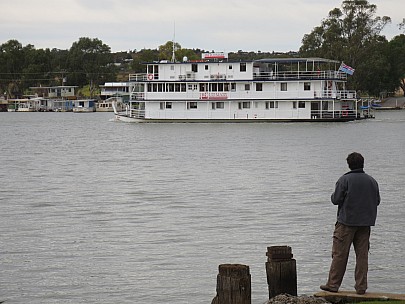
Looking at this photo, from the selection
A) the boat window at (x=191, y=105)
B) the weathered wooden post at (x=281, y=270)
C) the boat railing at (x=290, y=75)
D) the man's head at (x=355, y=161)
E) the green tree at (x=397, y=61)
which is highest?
the green tree at (x=397, y=61)

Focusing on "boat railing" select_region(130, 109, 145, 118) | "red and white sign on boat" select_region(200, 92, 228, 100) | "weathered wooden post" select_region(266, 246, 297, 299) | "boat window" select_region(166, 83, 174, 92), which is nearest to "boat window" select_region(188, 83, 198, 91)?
"red and white sign on boat" select_region(200, 92, 228, 100)

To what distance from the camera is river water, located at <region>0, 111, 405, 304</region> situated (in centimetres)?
1750

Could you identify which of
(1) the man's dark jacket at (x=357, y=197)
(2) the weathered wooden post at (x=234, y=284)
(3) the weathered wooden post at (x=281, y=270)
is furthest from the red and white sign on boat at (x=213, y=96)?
(2) the weathered wooden post at (x=234, y=284)

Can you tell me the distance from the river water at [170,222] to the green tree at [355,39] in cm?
7122

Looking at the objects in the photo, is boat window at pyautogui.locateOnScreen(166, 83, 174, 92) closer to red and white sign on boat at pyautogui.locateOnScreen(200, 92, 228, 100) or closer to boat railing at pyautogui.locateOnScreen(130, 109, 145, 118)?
red and white sign on boat at pyautogui.locateOnScreen(200, 92, 228, 100)

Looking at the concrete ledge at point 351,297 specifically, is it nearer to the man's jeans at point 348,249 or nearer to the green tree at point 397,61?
the man's jeans at point 348,249

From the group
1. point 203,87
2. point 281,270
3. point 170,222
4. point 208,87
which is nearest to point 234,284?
point 281,270

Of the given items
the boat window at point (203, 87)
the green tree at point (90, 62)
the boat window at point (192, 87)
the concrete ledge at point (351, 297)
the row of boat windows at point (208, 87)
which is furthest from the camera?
the green tree at point (90, 62)

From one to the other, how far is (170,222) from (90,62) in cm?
17179

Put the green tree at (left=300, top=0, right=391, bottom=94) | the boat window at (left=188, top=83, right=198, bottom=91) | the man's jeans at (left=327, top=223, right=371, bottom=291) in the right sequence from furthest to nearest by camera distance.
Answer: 1. the green tree at (left=300, top=0, right=391, bottom=94)
2. the boat window at (left=188, top=83, right=198, bottom=91)
3. the man's jeans at (left=327, top=223, right=371, bottom=291)

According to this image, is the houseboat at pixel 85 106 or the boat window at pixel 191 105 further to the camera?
the houseboat at pixel 85 106

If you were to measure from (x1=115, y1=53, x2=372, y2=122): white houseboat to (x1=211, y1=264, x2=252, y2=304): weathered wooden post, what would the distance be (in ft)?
242

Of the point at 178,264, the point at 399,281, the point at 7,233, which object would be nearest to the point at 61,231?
the point at 7,233

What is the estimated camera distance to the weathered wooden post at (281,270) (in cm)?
1341
